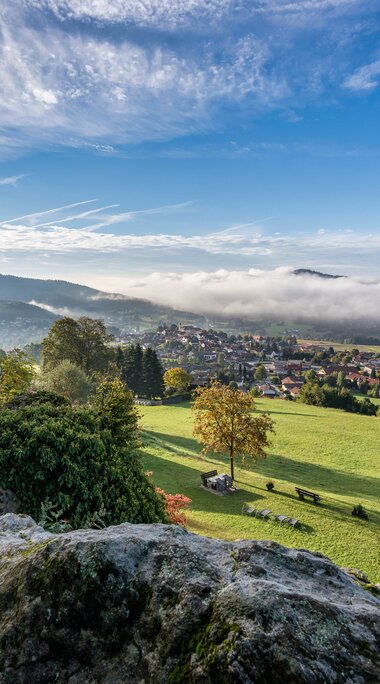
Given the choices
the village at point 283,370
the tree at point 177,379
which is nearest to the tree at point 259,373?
the village at point 283,370

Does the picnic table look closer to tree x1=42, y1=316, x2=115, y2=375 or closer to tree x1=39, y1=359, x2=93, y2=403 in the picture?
tree x1=39, y1=359, x2=93, y2=403

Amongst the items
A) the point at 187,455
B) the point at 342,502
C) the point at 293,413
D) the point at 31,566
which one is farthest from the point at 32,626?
the point at 293,413

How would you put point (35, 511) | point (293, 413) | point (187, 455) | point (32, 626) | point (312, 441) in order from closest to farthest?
point (32, 626)
point (35, 511)
point (187, 455)
point (312, 441)
point (293, 413)

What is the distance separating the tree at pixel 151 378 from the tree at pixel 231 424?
143ft

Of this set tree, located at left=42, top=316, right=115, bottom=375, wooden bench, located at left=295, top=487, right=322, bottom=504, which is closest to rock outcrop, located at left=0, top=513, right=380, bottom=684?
wooden bench, located at left=295, top=487, right=322, bottom=504

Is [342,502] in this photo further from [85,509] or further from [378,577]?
[85,509]

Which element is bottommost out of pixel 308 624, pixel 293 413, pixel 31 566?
pixel 293 413

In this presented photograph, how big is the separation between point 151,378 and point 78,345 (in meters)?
23.3

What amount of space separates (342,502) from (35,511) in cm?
2044

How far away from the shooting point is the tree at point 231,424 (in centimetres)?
2669

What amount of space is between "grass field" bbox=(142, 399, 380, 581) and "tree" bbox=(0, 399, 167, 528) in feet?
24.5

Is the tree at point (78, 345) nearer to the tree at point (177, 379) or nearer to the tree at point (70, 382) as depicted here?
the tree at point (70, 382)

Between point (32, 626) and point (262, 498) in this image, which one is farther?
point (262, 498)

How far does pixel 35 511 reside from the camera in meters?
10.3
